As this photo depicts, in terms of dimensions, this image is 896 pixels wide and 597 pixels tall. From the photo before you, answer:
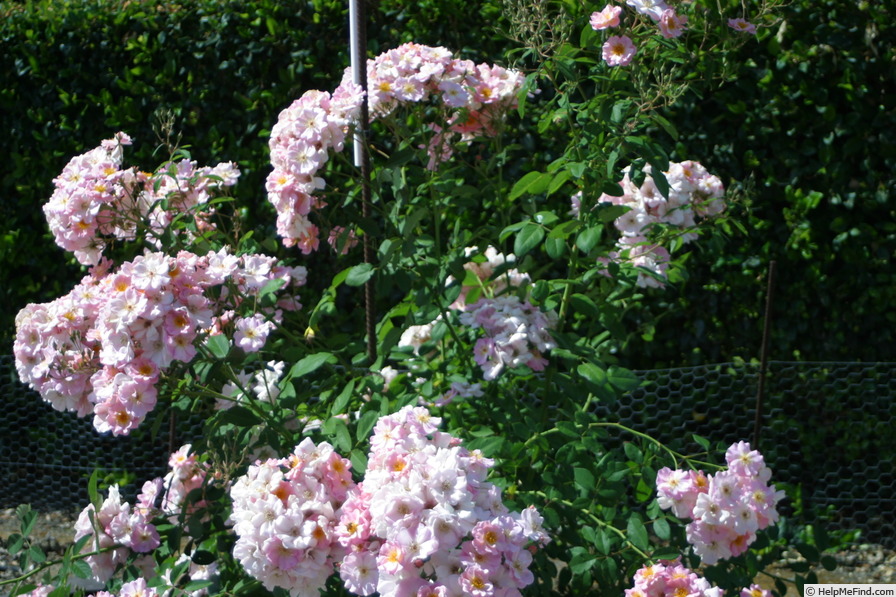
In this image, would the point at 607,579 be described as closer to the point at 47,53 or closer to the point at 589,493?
the point at 589,493

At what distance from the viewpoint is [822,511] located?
12.1 feet

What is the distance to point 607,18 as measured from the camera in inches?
81.8

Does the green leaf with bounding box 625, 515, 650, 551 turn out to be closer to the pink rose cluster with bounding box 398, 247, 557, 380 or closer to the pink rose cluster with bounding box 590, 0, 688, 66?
the pink rose cluster with bounding box 398, 247, 557, 380

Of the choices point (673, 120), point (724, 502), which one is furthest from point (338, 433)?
point (673, 120)

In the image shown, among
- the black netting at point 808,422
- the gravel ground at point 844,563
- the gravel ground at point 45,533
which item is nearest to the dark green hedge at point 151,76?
the gravel ground at point 45,533

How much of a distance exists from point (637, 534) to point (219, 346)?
0.88 m

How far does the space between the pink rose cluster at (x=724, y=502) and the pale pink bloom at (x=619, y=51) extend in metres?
0.83

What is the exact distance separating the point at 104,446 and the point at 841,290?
3239 mm

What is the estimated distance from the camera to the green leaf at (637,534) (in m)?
1.87

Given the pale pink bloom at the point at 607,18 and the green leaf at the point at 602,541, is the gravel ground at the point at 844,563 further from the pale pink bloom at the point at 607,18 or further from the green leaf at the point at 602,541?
the pale pink bloom at the point at 607,18

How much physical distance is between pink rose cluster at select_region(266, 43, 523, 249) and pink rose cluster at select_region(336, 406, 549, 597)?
675 mm

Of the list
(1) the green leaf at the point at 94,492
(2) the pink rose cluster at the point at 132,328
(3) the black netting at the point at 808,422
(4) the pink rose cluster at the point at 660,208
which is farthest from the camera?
(3) the black netting at the point at 808,422

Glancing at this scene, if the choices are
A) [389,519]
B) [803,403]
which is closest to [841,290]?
[803,403]

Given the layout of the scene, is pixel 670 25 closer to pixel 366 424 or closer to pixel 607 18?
pixel 607 18
